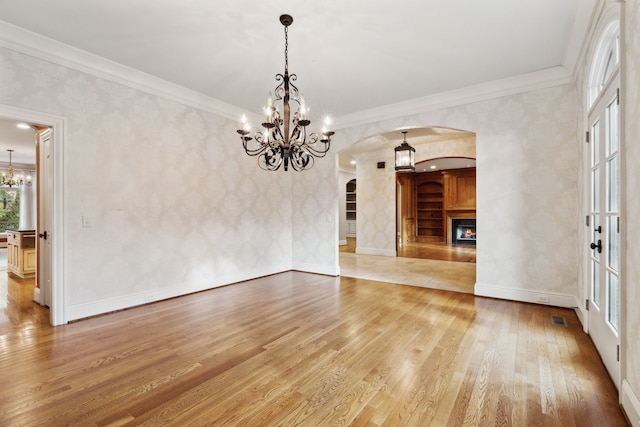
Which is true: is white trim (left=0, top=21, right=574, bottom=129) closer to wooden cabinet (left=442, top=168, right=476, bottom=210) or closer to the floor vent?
the floor vent

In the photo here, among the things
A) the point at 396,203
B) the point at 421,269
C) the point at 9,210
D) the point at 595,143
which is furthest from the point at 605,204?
the point at 9,210

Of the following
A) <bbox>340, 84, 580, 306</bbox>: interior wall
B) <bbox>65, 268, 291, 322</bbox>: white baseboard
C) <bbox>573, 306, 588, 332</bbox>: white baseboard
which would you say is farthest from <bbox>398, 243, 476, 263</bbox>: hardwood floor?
<bbox>65, 268, 291, 322</bbox>: white baseboard

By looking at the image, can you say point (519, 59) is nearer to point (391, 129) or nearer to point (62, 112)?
point (391, 129)

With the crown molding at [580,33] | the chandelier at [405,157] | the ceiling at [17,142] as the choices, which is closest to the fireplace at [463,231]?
the chandelier at [405,157]

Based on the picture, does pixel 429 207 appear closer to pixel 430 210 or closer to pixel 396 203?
pixel 430 210

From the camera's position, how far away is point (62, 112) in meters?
3.19

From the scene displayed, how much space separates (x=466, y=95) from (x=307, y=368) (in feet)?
13.4

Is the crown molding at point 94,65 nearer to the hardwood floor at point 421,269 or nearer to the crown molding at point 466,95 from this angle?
the crown molding at point 466,95

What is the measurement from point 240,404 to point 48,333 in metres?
2.45

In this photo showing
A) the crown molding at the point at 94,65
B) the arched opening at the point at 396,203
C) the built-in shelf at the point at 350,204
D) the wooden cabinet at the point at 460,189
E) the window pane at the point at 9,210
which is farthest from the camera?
the built-in shelf at the point at 350,204

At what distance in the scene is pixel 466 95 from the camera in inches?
167

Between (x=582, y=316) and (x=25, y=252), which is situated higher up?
(x=25, y=252)

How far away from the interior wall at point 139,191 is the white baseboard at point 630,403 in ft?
14.9

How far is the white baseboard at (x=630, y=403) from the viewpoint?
1573 millimetres
